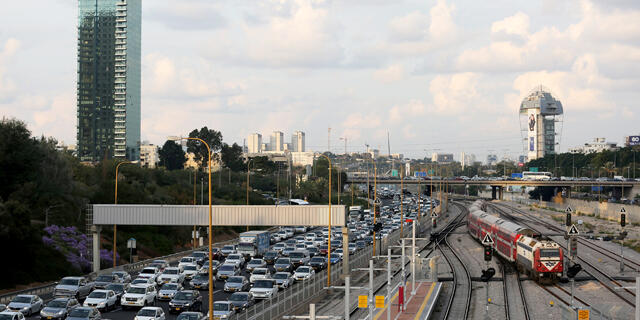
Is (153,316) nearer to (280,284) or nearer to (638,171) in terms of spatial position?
(280,284)

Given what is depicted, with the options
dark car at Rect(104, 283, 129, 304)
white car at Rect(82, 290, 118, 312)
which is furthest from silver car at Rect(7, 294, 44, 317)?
dark car at Rect(104, 283, 129, 304)

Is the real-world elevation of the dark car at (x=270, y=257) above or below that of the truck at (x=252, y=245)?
below

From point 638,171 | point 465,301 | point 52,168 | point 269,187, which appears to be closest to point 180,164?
point 269,187

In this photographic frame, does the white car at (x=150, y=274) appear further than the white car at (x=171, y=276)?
Yes

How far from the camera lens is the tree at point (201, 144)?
16862cm

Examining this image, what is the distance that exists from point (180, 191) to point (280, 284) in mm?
62949

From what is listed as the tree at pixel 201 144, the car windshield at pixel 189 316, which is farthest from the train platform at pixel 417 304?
the tree at pixel 201 144

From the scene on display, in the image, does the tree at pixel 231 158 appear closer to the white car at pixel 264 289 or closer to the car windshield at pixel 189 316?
the white car at pixel 264 289

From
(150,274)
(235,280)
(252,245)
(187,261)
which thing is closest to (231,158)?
(252,245)

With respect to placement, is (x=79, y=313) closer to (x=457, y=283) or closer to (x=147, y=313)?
(x=147, y=313)

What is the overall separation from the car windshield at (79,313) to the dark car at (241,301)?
25.3 feet

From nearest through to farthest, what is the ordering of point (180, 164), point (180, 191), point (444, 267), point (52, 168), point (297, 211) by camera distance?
point (297, 211) → point (444, 267) → point (52, 168) → point (180, 191) → point (180, 164)

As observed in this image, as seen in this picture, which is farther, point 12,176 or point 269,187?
point 269,187

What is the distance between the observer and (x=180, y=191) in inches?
4183
